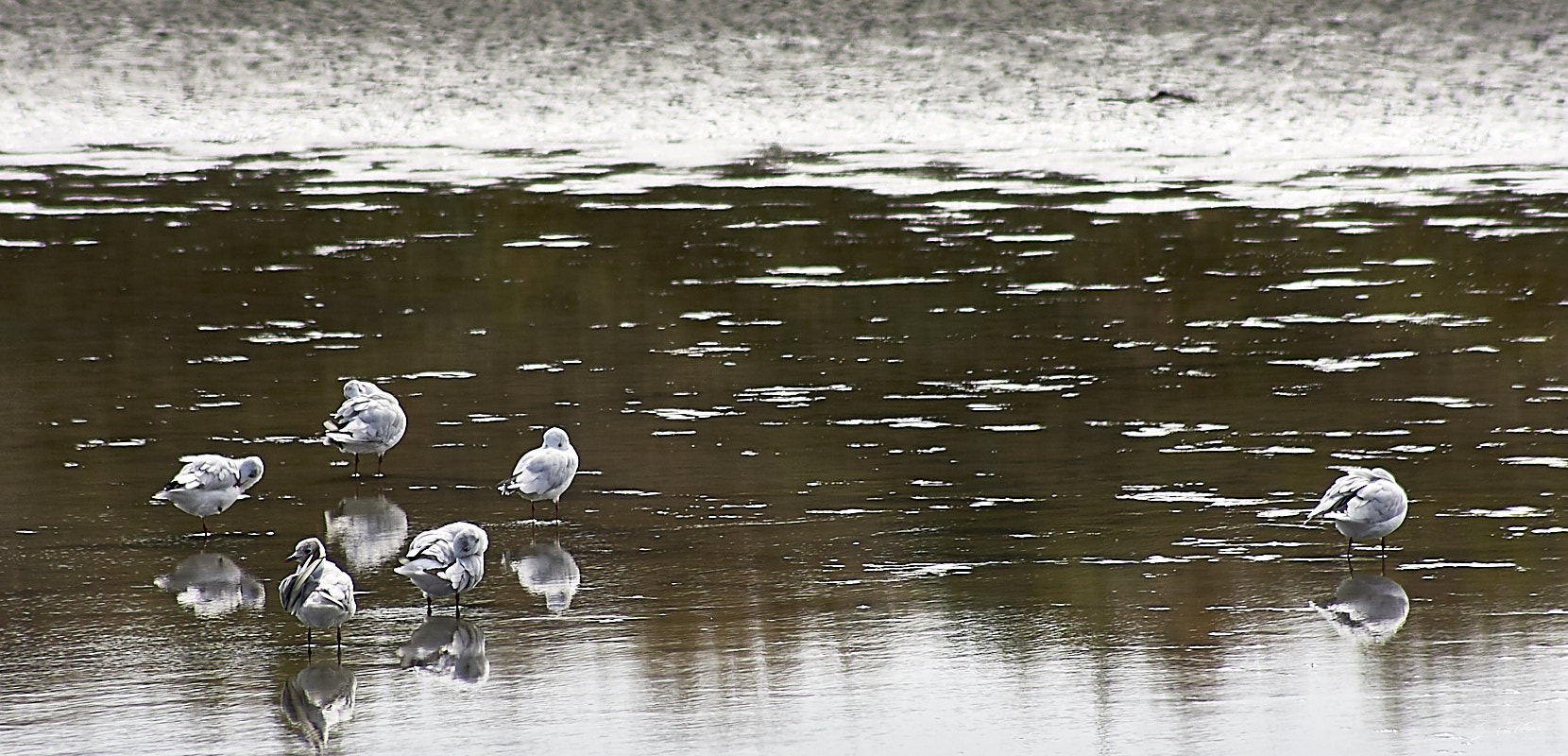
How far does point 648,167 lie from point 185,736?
14.3m

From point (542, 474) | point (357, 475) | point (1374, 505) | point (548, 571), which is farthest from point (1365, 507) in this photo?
point (357, 475)

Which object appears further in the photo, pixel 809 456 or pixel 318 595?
pixel 809 456

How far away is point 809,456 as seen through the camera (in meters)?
9.04

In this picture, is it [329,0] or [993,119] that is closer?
[993,119]

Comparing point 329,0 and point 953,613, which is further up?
point 329,0

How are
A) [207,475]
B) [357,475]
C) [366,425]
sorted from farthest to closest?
1. [357,475]
2. [366,425]
3. [207,475]

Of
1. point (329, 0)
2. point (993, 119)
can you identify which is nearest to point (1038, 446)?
point (993, 119)

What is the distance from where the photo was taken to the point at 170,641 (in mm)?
6586

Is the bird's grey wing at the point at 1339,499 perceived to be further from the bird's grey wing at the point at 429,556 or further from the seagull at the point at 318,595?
the seagull at the point at 318,595

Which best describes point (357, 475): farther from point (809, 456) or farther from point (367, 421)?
point (809, 456)

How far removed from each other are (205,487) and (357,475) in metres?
1.23

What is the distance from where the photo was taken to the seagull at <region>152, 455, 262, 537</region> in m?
7.67

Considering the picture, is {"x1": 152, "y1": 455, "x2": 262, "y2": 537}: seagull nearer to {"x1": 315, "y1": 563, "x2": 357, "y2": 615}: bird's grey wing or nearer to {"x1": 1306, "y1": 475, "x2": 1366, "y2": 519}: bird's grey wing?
{"x1": 315, "y1": 563, "x2": 357, "y2": 615}: bird's grey wing

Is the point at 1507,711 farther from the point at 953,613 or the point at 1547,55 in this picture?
the point at 1547,55
